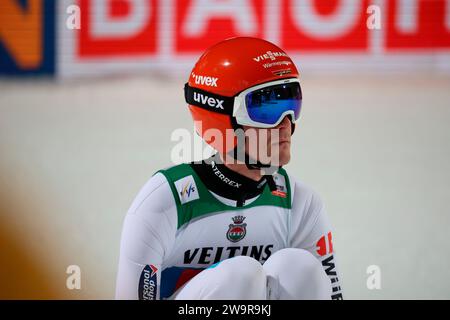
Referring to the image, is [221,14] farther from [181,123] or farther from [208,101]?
[208,101]

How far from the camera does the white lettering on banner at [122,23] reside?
7893 millimetres

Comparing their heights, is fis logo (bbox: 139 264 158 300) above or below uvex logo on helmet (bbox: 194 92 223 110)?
below

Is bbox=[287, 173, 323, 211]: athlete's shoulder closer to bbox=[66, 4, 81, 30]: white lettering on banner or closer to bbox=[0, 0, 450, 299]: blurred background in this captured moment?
bbox=[0, 0, 450, 299]: blurred background

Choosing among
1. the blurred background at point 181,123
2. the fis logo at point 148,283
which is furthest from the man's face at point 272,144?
the blurred background at point 181,123

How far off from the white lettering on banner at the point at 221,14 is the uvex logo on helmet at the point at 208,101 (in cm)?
549

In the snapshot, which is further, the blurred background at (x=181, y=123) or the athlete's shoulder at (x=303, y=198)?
the blurred background at (x=181, y=123)

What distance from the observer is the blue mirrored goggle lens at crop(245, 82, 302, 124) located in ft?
8.04

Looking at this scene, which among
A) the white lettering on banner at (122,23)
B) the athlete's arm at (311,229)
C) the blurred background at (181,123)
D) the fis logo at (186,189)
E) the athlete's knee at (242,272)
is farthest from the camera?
the white lettering on banner at (122,23)

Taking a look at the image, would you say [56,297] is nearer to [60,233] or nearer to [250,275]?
[60,233]

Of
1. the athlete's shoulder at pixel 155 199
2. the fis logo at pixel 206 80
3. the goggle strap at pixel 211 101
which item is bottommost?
the athlete's shoulder at pixel 155 199

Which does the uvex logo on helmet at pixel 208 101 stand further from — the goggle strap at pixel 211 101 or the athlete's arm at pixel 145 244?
the athlete's arm at pixel 145 244

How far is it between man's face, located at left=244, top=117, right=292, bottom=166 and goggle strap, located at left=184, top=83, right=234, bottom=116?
0.10 m

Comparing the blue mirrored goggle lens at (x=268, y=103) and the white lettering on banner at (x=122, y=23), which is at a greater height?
the blue mirrored goggle lens at (x=268, y=103)

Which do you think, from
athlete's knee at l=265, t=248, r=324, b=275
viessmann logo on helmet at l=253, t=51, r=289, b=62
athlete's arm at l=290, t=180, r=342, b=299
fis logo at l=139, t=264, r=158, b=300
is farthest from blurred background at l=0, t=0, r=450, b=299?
viessmann logo on helmet at l=253, t=51, r=289, b=62
